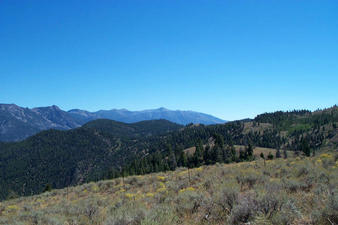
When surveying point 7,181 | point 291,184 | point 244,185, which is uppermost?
point 291,184

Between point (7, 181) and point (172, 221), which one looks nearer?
point (172, 221)

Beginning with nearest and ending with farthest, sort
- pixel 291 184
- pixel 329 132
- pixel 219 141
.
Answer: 1. pixel 291 184
2. pixel 219 141
3. pixel 329 132

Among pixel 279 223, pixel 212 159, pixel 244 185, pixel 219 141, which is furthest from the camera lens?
pixel 219 141

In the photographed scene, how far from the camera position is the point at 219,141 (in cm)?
8219

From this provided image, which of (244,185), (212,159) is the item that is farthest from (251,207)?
(212,159)

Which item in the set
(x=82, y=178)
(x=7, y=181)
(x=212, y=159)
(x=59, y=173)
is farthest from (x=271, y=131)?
(x=7, y=181)

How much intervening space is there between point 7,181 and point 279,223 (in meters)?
228

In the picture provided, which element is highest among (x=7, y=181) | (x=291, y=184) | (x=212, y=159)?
(x=291, y=184)

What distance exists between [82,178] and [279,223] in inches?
7784

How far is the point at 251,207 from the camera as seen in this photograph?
5.05 m

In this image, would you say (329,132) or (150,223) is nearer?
(150,223)

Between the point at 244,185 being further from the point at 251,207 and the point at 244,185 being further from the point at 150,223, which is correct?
the point at 150,223

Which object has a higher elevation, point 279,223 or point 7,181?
point 279,223

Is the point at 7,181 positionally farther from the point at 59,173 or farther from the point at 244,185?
the point at 244,185
